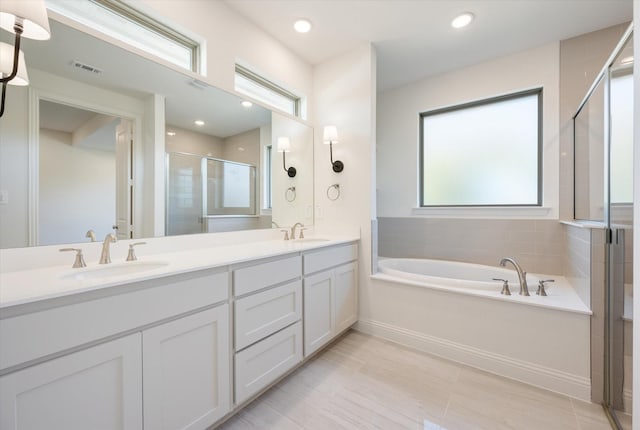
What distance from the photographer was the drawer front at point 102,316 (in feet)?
2.55

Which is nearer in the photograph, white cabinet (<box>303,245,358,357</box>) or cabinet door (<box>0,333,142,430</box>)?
cabinet door (<box>0,333,142,430</box>)

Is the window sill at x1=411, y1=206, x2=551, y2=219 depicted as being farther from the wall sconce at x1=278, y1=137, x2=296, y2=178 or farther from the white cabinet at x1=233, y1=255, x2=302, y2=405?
the white cabinet at x1=233, y1=255, x2=302, y2=405

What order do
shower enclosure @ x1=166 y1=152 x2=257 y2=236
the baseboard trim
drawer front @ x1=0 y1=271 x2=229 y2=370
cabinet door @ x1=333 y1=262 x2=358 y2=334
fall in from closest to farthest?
drawer front @ x1=0 y1=271 x2=229 y2=370, the baseboard trim, shower enclosure @ x1=166 y1=152 x2=257 y2=236, cabinet door @ x1=333 y1=262 x2=358 y2=334

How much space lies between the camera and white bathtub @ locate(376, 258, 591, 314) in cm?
175

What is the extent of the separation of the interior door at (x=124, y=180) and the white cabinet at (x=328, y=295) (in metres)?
1.07

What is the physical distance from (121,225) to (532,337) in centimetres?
260

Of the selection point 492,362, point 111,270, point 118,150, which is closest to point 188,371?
point 111,270

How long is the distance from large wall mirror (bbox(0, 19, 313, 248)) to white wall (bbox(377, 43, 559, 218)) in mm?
1649

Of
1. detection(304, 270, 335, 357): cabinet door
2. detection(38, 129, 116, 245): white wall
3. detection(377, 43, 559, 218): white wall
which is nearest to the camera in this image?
detection(38, 129, 116, 245): white wall

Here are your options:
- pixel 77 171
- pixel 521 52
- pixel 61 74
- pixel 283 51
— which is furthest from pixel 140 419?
pixel 521 52

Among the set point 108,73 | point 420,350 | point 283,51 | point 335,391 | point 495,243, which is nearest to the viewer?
point 108,73

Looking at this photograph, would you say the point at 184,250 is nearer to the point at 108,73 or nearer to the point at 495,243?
the point at 108,73

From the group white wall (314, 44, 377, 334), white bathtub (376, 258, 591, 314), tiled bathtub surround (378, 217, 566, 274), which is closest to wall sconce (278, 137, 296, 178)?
white wall (314, 44, 377, 334)

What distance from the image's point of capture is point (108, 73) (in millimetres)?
1423
